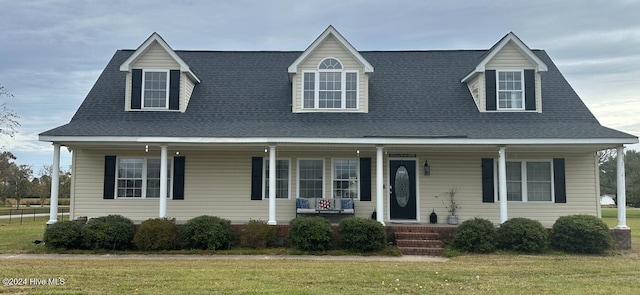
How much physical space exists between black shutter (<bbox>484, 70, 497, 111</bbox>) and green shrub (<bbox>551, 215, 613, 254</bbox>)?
14.5 ft

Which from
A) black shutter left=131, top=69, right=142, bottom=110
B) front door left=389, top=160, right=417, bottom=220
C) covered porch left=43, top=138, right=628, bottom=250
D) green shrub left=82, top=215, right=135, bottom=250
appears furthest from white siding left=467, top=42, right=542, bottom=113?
green shrub left=82, top=215, right=135, bottom=250

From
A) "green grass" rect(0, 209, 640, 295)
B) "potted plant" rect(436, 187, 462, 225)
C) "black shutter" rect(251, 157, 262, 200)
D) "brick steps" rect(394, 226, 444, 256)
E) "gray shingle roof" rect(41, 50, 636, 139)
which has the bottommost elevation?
"green grass" rect(0, 209, 640, 295)

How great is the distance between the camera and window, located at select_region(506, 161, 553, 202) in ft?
48.0

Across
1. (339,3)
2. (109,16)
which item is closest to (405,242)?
(339,3)

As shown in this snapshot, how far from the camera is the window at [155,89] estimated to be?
49.9ft

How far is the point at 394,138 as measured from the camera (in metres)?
12.9

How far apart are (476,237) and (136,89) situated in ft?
36.2

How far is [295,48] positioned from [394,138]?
746 cm

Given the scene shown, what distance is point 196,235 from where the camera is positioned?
12078mm

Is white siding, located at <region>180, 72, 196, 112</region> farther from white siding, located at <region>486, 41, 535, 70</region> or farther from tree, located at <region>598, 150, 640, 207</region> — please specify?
tree, located at <region>598, 150, 640, 207</region>

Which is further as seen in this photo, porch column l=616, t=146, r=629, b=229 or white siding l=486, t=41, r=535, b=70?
white siding l=486, t=41, r=535, b=70

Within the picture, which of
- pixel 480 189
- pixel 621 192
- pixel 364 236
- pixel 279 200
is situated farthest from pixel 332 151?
pixel 621 192

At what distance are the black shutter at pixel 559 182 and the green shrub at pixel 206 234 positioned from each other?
9.76 m

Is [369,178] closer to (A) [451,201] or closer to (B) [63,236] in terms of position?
(A) [451,201]
